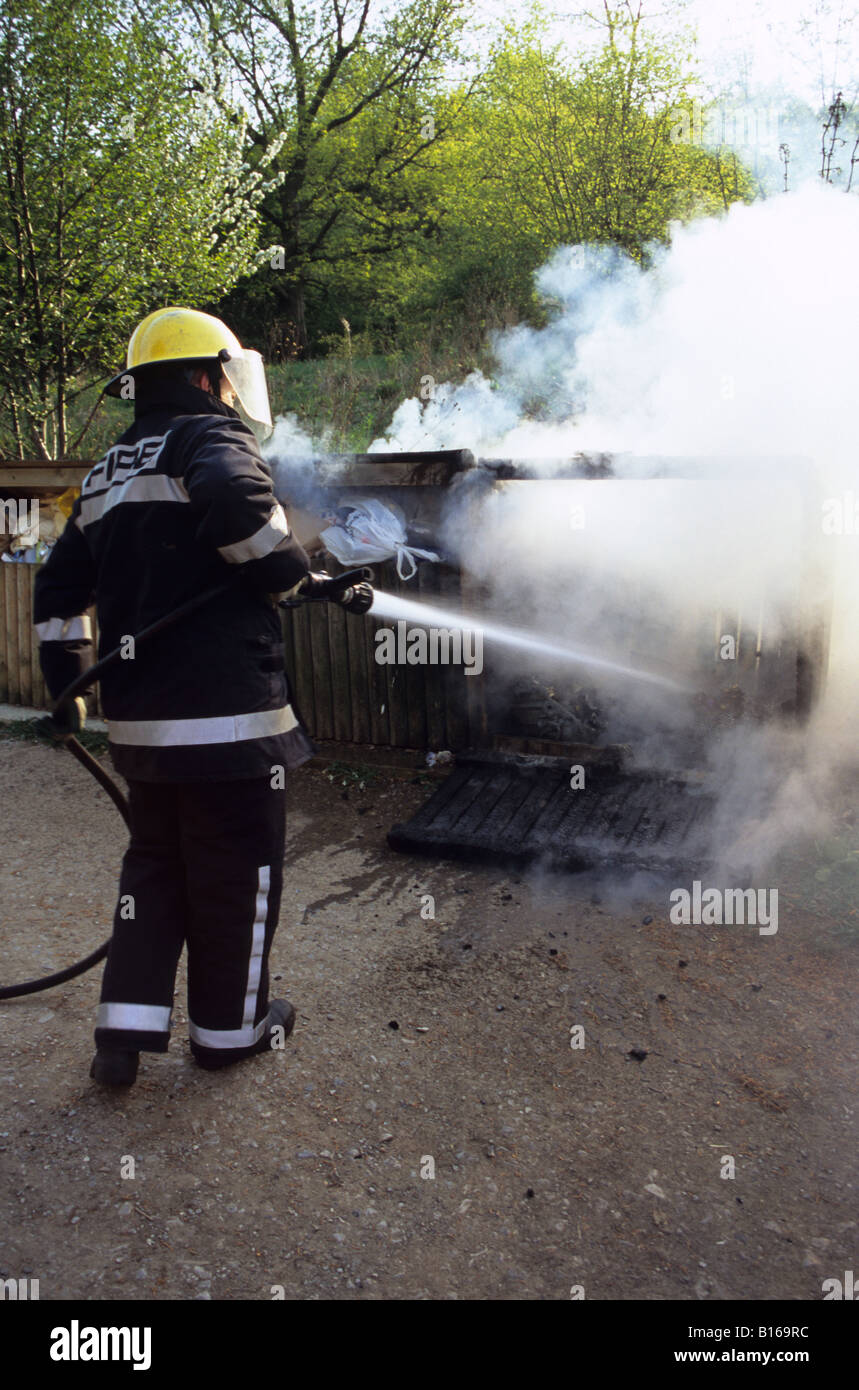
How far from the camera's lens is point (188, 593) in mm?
2779

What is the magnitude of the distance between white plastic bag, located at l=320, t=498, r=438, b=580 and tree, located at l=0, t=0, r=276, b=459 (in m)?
4.89

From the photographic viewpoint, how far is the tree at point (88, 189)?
799 centimetres

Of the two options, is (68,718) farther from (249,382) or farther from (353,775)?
Result: (353,775)

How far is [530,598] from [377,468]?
1173 mm

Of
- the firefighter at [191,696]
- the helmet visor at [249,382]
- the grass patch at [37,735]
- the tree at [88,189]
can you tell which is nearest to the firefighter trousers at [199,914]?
the firefighter at [191,696]

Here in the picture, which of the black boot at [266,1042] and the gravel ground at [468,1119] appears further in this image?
the black boot at [266,1042]

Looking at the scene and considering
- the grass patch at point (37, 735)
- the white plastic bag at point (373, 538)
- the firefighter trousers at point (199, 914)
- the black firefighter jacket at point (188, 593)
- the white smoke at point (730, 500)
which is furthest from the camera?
the grass patch at point (37, 735)

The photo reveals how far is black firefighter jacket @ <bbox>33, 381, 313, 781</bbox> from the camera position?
8.91ft

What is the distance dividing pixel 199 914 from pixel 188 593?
38.8 inches

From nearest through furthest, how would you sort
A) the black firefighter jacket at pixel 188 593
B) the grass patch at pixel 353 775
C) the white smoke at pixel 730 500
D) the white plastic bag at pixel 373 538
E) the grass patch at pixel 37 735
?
the black firefighter jacket at pixel 188 593
the white smoke at pixel 730 500
the white plastic bag at pixel 373 538
the grass patch at pixel 353 775
the grass patch at pixel 37 735

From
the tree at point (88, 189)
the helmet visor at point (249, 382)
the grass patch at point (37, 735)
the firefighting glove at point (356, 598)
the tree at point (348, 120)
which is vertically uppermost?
the tree at point (348, 120)

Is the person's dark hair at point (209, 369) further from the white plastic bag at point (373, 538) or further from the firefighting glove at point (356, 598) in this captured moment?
the white plastic bag at point (373, 538)

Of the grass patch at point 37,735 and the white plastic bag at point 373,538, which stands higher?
the white plastic bag at point 373,538
